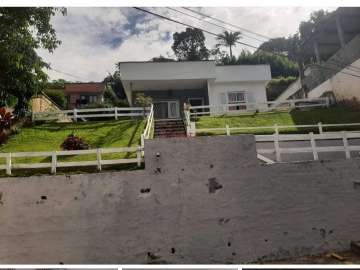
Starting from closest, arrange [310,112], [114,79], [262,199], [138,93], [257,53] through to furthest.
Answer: [262,199] → [310,112] → [138,93] → [114,79] → [257,53]

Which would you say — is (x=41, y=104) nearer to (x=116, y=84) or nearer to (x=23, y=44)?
(x=23, y=44)

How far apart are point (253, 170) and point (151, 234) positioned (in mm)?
3209

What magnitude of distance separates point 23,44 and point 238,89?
13867mm

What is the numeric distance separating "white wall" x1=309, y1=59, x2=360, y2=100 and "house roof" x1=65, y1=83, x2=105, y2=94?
29827 mm

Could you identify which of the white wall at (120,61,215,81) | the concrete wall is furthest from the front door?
the concrete wall

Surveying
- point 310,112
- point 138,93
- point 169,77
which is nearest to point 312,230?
point 310,112

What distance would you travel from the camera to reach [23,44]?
46.6 ft

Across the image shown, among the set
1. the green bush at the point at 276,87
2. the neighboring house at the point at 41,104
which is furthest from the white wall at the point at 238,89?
the green bush at the point at 276,87

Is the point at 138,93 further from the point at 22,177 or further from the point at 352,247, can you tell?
the point at 352,247

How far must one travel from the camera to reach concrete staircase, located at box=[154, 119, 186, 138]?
17133mm

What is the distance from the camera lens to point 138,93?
2320 centimetres

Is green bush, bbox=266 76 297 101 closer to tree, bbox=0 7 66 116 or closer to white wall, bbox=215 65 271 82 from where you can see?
white wall, bbox=215 65 271 82

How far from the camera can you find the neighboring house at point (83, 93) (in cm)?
4525

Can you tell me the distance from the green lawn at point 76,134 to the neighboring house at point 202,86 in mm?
4170
